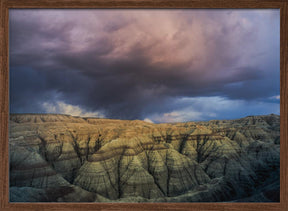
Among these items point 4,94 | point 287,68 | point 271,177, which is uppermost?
point 287,68

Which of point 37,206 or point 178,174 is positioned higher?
point 37,206

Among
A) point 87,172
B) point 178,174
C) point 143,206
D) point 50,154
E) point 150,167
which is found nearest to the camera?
point 143,206

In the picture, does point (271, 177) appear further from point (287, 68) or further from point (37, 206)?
point (37, 206)

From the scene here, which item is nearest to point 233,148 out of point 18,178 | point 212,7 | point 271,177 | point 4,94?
point 271,177

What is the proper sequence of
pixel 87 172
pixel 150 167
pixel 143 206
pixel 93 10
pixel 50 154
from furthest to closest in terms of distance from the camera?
pixel 150 167
pixel 87 172
pixel 50 154
pixel 93 10
pixel 143 206

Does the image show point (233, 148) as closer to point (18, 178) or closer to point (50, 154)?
point (50, 154)

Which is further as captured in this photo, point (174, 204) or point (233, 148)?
point (233, 148)

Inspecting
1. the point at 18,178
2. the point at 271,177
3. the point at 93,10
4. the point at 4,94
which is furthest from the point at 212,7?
the point at 18,178
